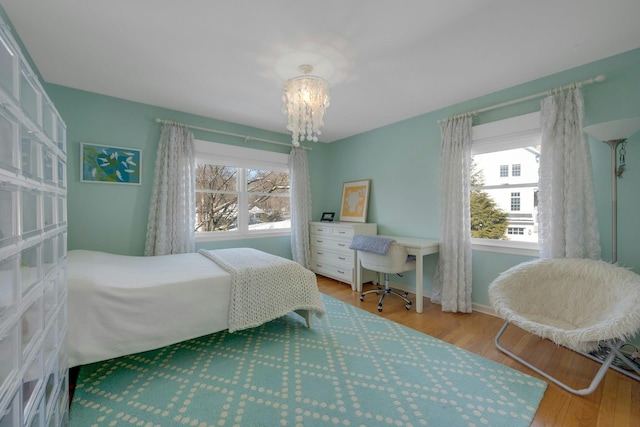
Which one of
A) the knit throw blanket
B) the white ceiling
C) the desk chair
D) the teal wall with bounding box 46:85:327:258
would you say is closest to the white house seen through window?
the white ceiling

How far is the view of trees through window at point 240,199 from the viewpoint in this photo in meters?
3.73

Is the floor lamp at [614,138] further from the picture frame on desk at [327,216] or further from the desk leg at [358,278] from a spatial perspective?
the picture frame on desk at [327,216]

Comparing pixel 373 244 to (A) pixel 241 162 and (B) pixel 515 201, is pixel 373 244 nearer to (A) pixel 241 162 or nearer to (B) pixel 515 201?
(B) pixel 515 201

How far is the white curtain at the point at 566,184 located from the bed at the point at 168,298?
2.15 metres

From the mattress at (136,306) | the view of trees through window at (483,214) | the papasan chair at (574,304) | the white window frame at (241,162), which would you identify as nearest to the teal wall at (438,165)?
the view of trees through window at (483,214)

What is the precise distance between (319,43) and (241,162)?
7.56 ft

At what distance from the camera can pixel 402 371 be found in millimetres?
1823

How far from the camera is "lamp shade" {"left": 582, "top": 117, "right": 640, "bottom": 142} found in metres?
1.80

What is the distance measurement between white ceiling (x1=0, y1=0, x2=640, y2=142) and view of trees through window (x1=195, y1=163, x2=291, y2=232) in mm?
1238

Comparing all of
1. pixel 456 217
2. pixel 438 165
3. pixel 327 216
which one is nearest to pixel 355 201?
pixel 327 216

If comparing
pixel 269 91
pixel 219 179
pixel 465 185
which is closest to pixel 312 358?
pixel 465 185

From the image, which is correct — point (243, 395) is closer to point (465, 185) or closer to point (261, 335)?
point (261, 335)

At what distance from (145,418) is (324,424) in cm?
94

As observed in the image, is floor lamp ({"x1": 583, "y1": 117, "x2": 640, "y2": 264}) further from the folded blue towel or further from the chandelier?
the chandelier
